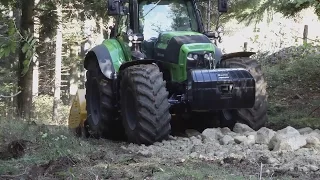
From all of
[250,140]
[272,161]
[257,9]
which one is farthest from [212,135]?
[257,9]

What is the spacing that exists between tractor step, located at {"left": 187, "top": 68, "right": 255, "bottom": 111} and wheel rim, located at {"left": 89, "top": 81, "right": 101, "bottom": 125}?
2450mm

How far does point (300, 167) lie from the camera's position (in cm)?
560

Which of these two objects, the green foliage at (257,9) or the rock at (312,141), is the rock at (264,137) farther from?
the green foliage at (257,9)

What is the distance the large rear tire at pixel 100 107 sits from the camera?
903 cm

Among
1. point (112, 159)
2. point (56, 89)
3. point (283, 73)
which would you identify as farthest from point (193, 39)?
point (56, 89)

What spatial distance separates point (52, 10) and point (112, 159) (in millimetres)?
9464

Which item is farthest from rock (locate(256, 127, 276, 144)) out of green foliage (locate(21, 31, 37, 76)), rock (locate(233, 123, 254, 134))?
green foliage (locate(21, 31, 37, 76))

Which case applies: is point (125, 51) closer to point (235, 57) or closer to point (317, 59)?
point (235, 57)

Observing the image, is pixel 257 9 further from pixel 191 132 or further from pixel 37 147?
pixel 37 147

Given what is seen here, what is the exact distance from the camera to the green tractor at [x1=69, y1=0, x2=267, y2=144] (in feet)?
25.3

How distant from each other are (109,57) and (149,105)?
1.83m

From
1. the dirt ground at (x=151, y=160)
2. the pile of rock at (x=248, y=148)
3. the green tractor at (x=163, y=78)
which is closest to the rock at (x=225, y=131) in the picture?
the pile of rock at (x=248, y=148)

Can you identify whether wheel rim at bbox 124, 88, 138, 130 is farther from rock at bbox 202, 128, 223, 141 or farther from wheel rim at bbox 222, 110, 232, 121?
wheel rim at bbox 222, 110, 232, 121

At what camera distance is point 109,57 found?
360 inches
